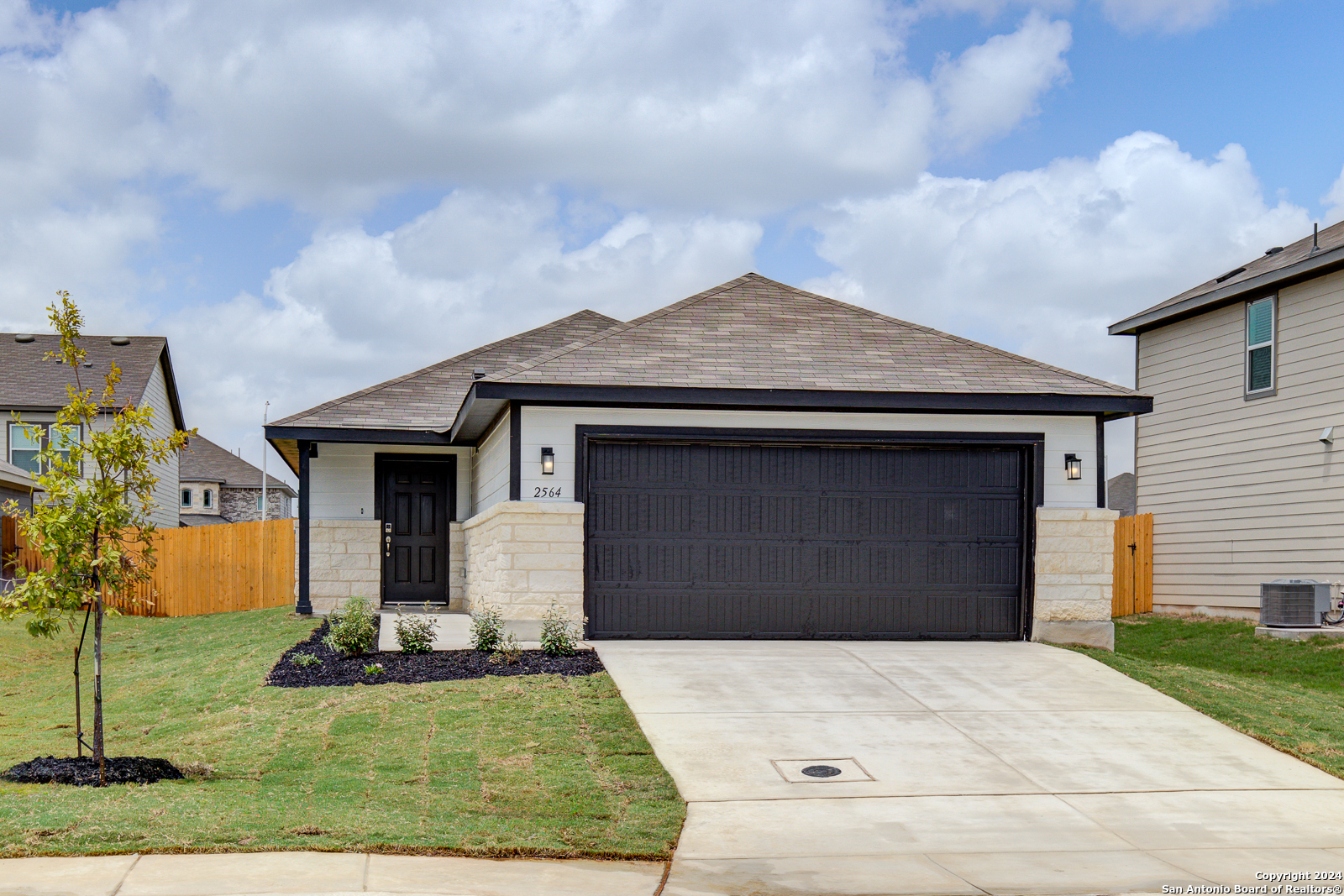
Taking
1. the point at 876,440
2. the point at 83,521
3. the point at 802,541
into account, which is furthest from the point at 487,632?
the point at 83,521

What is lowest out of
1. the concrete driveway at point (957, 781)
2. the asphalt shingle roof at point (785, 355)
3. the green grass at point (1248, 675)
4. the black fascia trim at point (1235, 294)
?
the green grass at point (1248, 675)

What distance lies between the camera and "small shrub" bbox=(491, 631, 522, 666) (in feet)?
36.6

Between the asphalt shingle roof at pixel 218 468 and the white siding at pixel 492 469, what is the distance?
3153cm

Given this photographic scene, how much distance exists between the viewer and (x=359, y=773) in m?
7.60

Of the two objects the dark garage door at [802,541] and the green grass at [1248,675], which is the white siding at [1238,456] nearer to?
the green grass at [1248,675]

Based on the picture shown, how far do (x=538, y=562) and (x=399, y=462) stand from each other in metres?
6.59

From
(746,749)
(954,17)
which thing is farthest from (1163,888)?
(954,17)

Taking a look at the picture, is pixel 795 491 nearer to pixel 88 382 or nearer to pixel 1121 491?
pixel 88 382

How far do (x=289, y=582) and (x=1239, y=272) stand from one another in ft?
57.9

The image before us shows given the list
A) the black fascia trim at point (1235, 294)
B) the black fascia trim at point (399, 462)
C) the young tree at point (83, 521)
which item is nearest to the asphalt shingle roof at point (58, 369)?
the black fascia trim at point (399, 462)

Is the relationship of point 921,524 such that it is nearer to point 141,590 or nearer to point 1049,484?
point 1049,484

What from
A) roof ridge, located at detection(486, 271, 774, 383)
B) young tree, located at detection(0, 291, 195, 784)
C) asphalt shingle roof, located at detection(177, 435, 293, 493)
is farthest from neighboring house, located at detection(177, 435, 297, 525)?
young tree, located at detection(0, 291, 195, 784)

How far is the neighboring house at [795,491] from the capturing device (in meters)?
12.8

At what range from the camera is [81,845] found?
5.81 m
